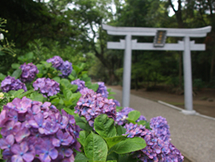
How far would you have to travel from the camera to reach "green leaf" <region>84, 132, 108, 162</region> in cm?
62

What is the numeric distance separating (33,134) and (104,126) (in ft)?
1.23

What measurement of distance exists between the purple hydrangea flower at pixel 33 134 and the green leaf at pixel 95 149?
5.0 inches

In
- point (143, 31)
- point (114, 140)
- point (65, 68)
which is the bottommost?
point (114, 140)

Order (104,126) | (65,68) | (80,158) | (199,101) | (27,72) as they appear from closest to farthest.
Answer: (80,158), (104,126), (27,72), (65,68), (199,101)

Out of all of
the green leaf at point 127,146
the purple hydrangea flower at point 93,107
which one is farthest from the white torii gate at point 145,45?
the green leaf at point 127,146

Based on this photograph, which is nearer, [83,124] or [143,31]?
[83,124]

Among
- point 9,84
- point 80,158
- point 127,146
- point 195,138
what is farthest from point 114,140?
point 195,138

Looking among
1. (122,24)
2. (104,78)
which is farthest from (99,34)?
(104,78)

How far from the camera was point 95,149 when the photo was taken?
0.64m

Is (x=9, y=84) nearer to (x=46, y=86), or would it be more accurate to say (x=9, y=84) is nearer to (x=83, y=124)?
(x=46, y=86)

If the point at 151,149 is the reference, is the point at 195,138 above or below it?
below

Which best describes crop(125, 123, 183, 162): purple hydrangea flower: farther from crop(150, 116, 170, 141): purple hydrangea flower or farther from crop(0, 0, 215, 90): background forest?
crop(0, 0, 215, 90): background forest

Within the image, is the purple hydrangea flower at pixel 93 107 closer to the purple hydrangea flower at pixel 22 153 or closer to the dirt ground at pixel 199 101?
the purple hydrangea flower at pixel 22 153

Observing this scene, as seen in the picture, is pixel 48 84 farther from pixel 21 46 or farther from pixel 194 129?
pixel 194 129
